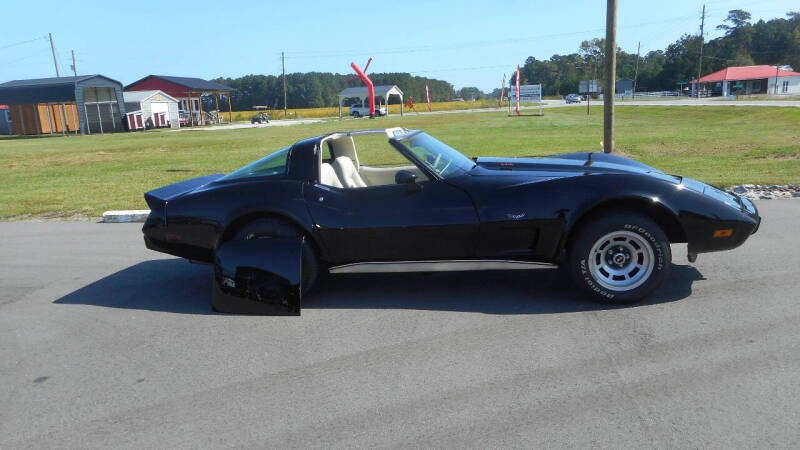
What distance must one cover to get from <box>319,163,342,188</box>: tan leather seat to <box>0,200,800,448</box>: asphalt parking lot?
944 mm

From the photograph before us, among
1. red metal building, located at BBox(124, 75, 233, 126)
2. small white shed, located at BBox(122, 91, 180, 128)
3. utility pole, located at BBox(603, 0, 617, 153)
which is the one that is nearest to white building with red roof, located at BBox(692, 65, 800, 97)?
red metal building, located at BBox(124, 75, 233, 126)

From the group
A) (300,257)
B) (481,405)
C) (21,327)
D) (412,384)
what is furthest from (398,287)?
(21,327)

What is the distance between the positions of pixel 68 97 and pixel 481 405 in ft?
159

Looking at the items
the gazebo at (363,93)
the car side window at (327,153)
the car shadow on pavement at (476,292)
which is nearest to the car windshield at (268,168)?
the car side window at (327,153)

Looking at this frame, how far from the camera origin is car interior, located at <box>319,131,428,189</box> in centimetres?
494

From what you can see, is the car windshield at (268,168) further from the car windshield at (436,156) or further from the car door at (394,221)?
the car windshield at (436,156)

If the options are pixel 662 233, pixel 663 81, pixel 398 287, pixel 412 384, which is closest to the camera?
pixel 412 384

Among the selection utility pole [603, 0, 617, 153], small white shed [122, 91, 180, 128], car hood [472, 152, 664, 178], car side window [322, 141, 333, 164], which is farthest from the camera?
small white shed [122, 91, 180, 128]

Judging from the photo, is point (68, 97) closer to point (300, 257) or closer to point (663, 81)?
point (300, 257)

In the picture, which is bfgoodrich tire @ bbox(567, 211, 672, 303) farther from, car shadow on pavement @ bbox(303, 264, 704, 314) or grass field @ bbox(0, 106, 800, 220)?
grass field @ bbox(0, 106, 800, 220)

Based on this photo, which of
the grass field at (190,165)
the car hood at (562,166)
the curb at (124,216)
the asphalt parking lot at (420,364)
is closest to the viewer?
the asphalt parking lot at (420,364)

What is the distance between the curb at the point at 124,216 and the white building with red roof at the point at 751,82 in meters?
90.3

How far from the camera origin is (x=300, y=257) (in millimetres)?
4758

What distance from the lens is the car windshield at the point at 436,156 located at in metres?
4.82
